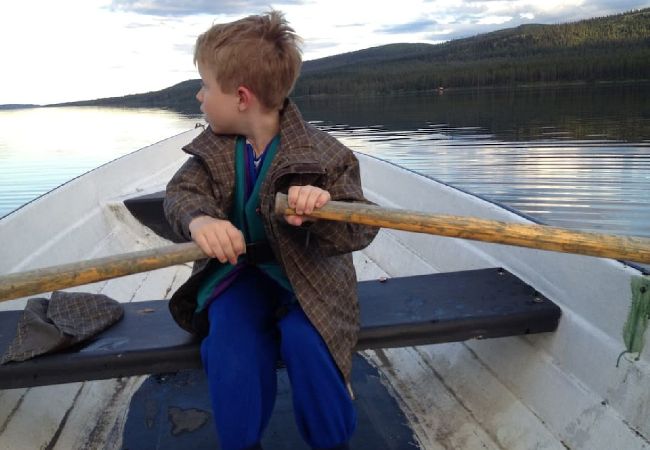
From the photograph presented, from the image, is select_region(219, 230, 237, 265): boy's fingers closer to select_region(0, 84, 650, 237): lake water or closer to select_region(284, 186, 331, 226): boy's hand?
select_region(284, 186, 331, 226): boy's hand

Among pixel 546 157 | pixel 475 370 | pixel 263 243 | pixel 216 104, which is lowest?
pixel 546 157

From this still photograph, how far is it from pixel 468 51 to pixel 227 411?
112 meters

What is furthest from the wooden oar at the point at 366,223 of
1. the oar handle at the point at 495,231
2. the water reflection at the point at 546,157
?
the water reflection at the point at 546,157

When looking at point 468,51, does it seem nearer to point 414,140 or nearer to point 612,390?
point 414,140

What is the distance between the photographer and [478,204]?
115 inches

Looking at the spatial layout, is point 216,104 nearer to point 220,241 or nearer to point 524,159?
point 220,241

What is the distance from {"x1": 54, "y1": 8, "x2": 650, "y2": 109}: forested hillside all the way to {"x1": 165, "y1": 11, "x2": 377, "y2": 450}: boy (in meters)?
57.9

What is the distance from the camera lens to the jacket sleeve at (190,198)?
184cm

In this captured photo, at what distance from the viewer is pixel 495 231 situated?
1640mm

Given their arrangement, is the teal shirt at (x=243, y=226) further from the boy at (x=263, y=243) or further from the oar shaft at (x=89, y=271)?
the oar shaft at (x=89, y=271)

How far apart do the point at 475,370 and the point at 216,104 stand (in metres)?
1.56

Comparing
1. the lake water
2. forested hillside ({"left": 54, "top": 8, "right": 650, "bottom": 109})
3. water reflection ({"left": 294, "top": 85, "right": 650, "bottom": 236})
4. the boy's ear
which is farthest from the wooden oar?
forested hillside ({"left": 54, "top": 8, "right": 650, "bottom": 109})

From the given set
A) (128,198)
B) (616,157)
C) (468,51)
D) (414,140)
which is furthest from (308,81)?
(128,198)

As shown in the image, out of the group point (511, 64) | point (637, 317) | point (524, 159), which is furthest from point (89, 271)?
point (511, 64)
